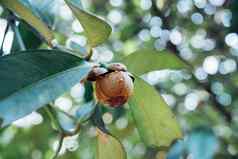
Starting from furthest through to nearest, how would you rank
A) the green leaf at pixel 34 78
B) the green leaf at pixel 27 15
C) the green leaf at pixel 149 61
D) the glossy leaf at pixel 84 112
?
the glossy leaf at pixel 84 112 → the green leaf at pixel 149 61 → the green leaf at pixel 27 15 → the green leaf at pixel 34 78

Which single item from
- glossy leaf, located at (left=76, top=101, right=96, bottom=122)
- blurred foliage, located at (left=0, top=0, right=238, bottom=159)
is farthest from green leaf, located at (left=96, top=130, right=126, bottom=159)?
blurred foliage, located at (left=0, top=0, right=238, bottom=159)

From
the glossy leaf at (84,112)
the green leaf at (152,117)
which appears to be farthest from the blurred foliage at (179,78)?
the green leaf at (152,117)

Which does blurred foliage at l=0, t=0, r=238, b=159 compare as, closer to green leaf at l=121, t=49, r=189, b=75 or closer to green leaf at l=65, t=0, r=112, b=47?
green leaf at l=121, t=49, r=189, b=75

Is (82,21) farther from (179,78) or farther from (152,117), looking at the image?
(179,78)

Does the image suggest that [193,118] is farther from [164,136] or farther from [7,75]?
[7,75]

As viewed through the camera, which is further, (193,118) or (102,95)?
(193,118)

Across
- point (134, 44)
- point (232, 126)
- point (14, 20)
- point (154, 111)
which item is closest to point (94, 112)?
point (154, 111)

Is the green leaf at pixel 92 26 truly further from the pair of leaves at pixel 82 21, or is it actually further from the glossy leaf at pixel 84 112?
the glossy leaf at pixel 84 112
